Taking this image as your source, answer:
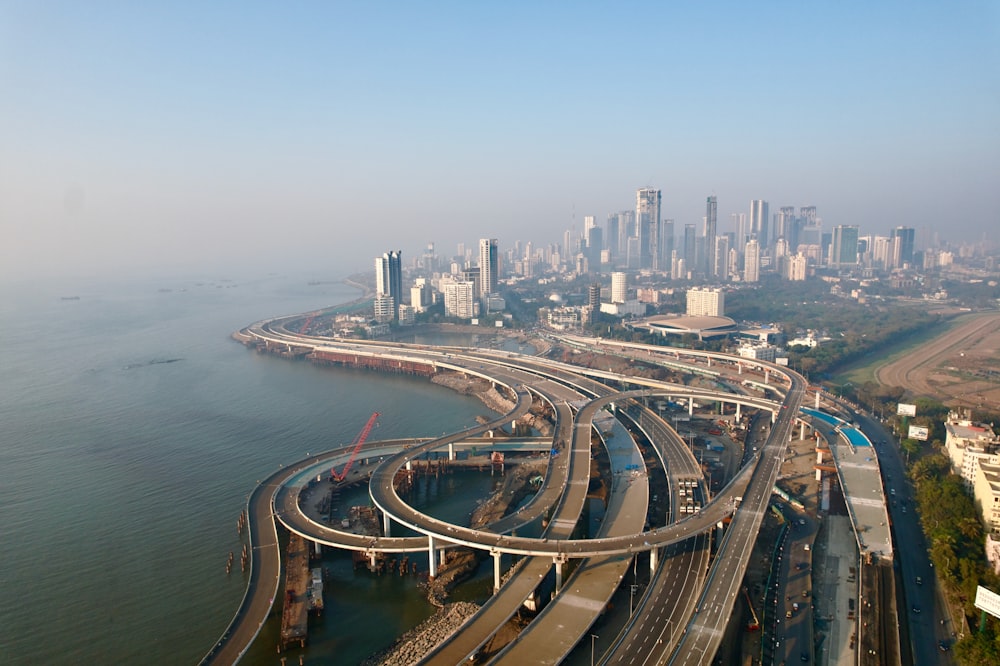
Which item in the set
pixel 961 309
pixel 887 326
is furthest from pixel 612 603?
pixel 961 309

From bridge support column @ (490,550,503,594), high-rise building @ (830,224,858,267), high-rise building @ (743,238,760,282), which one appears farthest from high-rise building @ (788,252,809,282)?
bridge support column @ (490,550,503,594)

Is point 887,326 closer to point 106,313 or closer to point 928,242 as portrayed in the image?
point 106,313

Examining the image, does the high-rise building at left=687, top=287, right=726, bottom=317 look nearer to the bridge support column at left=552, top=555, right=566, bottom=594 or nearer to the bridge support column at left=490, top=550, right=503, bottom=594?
the bridge support column at left=552, top=555, right=566, bottom=594

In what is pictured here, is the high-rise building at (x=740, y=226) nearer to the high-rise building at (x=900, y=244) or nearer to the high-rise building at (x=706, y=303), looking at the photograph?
the high-rise building at (x=900, y=244)

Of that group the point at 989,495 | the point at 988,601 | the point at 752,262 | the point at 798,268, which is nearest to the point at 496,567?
the point at 988,601

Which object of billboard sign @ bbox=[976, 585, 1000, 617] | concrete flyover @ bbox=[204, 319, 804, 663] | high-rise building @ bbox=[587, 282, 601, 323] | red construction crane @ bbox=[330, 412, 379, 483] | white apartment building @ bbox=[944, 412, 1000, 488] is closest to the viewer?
billboard sign @ bbox=[976, 585, 1000, 617]

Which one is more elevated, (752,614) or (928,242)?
(928,242)
